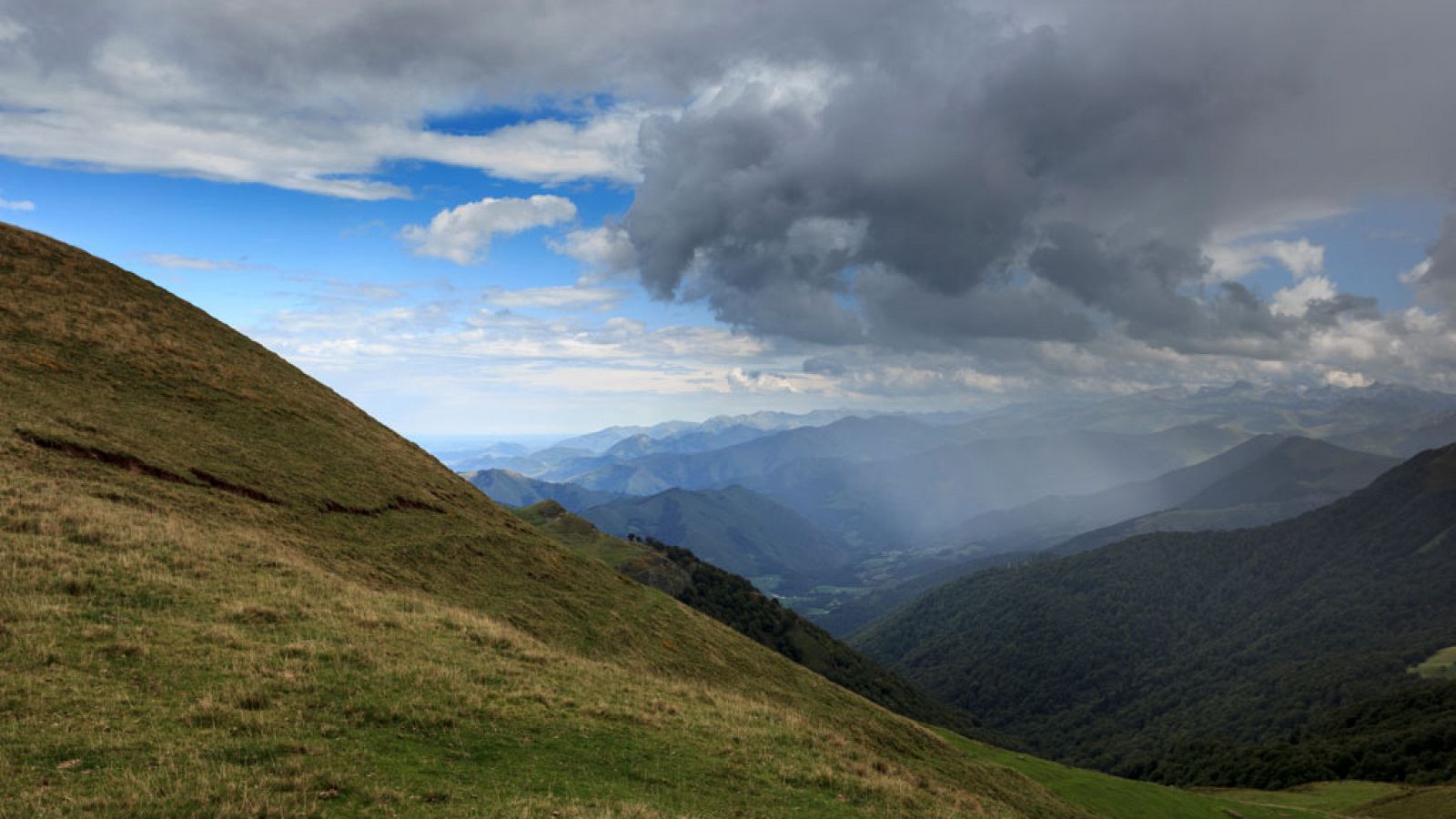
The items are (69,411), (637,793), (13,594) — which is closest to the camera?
(637,793)

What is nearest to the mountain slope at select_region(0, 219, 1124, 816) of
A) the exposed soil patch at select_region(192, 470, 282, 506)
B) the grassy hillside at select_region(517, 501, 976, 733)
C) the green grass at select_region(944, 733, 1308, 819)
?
the exposed soil patch at select_region(192, 470, 282, 506)

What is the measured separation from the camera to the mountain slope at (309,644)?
12.7 meters

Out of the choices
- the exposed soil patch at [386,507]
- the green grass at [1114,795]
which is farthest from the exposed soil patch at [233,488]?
the green grass at [1114,795]

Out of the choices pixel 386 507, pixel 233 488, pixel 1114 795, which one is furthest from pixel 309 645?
pixel 1114 795

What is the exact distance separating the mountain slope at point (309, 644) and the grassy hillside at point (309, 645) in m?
0.11

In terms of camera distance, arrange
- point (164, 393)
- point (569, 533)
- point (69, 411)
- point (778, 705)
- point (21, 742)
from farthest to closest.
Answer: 1. point (569, 533)
2. point (164, 393)
3. point (778, 705)
4. point (69, 411)
5. point (21, 742)

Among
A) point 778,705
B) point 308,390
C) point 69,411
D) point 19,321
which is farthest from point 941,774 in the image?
point 19,321

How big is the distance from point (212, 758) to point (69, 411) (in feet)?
102

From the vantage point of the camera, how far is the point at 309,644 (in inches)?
716

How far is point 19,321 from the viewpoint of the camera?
38.5 meters

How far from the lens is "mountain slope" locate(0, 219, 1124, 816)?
Result: 12672 mm

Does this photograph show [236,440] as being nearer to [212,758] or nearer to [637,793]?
[212,758]

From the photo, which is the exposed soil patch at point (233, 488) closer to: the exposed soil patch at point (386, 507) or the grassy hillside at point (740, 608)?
the exposed soil patch at point (386, 507)

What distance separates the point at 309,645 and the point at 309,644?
75 mm
